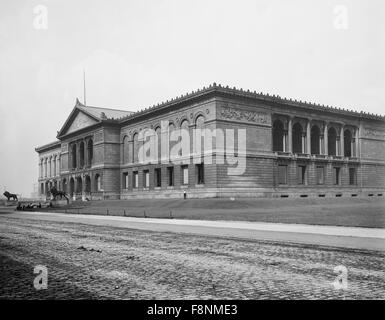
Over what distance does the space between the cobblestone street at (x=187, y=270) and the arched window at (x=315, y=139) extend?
1952 inches

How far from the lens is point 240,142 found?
2066 inches

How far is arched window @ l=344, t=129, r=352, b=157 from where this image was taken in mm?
66812

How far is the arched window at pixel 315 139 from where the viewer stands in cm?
6262

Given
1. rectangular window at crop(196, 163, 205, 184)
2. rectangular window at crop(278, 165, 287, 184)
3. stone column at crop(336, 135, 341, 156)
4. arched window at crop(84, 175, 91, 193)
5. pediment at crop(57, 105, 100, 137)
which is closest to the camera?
rectangular window at crop(196, 163, 205, 184)

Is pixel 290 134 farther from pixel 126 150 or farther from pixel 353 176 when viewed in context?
pixel 126 150

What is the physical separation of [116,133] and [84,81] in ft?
93.2

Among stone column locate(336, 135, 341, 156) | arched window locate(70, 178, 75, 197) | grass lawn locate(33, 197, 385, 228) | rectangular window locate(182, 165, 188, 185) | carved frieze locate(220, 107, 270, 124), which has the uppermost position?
carved frieze locate(220, 107, 270, 124)

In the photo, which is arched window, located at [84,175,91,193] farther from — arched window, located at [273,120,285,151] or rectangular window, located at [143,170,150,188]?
arched window, located at [273,120,285,151]

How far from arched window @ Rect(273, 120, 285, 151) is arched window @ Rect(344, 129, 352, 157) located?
13874 mm

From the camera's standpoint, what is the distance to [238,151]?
52281mm

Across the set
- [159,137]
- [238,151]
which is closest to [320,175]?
[238,151]

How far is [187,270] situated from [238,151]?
42933 mm

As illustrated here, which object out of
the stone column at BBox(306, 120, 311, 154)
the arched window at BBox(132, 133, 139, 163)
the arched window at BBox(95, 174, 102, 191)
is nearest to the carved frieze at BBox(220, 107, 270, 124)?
the stone column at BBox(306, 120, 311, 154)
